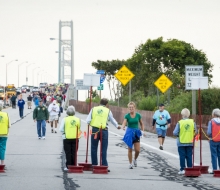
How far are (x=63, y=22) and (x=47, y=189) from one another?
132779 millimetres

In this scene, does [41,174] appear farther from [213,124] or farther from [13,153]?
[13,153]

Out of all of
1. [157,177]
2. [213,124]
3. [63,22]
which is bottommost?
[157,177]

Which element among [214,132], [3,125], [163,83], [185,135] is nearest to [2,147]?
[3,125]

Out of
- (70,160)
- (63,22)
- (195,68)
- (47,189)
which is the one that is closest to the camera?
(47,189)

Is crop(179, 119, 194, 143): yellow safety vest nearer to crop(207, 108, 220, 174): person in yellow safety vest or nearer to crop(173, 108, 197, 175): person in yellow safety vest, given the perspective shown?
crop(173, 108, 197, 175): person in yellow safety vest

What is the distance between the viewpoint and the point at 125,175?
57.7 feet

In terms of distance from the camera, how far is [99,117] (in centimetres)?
1830

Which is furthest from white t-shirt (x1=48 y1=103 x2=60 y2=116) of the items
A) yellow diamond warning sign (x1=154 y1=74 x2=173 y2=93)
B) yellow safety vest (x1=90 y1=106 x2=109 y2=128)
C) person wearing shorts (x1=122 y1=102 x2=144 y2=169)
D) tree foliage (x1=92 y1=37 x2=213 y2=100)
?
tree foliage (x1=92 y1=37 x2=213 y2=100)

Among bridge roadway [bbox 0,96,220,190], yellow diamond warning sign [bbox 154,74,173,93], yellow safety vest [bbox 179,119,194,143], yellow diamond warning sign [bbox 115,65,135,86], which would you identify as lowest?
bridge roadway [bbox 0,96,220,190]

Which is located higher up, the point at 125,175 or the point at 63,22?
the point at 63,22

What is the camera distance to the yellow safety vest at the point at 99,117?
18281mm

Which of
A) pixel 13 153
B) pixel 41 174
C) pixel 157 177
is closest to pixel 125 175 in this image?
pixel 157 177

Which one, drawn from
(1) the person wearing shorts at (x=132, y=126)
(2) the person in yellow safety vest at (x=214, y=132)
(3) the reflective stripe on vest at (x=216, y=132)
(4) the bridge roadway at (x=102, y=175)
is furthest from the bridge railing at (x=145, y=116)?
(3) the reflective stripe on vest at (x=216, y=132)

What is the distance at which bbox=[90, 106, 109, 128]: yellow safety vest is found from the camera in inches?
720
